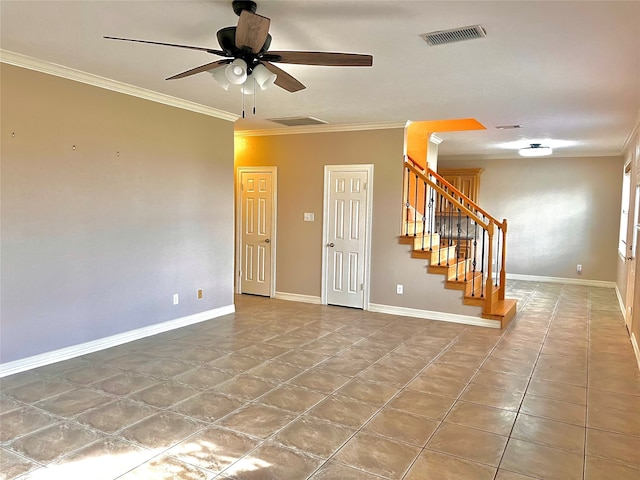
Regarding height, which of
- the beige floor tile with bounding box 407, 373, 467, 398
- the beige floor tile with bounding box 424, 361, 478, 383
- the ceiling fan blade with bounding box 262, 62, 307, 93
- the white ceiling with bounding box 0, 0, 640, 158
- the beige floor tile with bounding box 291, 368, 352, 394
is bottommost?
the beige floor tile with bounding box 407, 373, 467, 398

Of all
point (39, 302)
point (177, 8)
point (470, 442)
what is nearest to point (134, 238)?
point (39, 302)

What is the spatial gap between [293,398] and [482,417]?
1307 millimetres

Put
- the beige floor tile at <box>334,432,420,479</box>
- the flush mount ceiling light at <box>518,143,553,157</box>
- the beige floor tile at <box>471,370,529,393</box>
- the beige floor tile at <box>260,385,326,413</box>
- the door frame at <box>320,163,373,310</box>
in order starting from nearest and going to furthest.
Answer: the beige floor tile at <box>334,432,420,479</box> < the beige floor tile at <box>260,385,326,413</box> < the beige floor tile at <box>471,370,529,393</box> < the door frame at <box>320,163,373,310</box> < the flush mount ceiling light at <box>518,143,553,157</box>

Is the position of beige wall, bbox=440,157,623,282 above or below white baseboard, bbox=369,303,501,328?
above

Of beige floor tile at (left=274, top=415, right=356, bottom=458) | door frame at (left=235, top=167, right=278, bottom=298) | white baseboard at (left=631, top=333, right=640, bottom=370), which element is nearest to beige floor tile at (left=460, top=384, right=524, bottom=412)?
beige floor tile at (left=274, top=415, right=356, bottom=458)

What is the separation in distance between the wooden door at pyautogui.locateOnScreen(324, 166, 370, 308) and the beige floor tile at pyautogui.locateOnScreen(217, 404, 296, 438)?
340cm

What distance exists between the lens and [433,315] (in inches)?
234

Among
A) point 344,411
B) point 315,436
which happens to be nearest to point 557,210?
point 344,411

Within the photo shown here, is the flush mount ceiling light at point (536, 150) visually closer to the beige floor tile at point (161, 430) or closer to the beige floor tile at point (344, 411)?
the beige floor tile at point (344, 411)

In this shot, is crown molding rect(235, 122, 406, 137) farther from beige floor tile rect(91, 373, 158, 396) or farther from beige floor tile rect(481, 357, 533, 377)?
beige floor tile rect(91, 373, 158, 396)

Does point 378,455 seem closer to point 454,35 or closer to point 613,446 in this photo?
point 613,446

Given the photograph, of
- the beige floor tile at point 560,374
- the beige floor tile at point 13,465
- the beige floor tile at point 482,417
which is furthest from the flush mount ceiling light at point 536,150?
the beige floor tile at point 13,465

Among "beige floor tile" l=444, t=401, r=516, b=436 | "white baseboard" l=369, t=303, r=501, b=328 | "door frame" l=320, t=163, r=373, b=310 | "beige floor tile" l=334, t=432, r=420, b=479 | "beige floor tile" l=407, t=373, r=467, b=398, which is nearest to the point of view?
"beige floor tile" l=334, t=432, r=420, b=479

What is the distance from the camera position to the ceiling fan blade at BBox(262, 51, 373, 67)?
259cm
